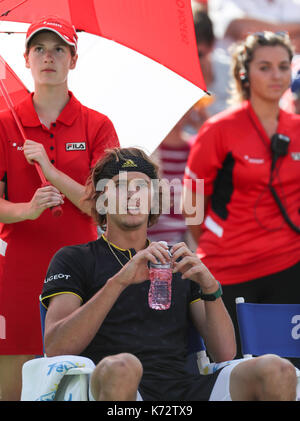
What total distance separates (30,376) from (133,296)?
57 cm

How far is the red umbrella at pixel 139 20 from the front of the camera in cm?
530

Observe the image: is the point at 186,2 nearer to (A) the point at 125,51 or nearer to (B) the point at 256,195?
(A) the point at 125,51

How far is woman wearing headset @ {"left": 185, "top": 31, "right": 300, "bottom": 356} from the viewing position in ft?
20.9

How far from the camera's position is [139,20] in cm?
531

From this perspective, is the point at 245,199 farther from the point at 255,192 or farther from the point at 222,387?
the point at 222,387

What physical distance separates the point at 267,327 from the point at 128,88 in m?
1.37

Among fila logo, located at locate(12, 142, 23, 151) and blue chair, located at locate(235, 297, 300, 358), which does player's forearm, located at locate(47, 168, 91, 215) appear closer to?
fila logo, located at locate(12, 142, 23, 151)

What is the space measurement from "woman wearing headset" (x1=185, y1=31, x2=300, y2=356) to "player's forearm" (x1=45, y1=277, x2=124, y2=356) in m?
1.94

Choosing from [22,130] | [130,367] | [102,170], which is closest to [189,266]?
[130,367]

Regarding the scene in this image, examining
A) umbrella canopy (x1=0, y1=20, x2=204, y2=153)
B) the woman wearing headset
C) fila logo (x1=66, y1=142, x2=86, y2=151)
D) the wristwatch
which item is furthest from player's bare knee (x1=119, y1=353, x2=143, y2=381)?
the woman wearing headset

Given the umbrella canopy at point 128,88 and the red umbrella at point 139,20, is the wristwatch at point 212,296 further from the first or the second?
the red umbrella at point 139,20

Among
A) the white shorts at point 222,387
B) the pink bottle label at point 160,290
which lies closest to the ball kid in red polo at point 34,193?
the pink bottle label at point 160,290

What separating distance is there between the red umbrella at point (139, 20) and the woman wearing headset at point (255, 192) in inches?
49.3

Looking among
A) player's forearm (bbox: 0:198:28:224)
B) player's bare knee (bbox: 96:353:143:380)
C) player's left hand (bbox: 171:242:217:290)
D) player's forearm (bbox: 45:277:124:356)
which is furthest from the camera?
player's forearm (bbox: 0:198:28:224)
